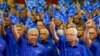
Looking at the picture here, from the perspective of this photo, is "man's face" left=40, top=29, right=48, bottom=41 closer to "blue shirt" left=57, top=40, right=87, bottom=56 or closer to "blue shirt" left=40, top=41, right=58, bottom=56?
"blue shirt" left=40, top=41, right=58, bottom=56

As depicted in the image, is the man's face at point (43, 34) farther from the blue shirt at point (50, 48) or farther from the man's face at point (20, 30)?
the man's face at point (20, 30)

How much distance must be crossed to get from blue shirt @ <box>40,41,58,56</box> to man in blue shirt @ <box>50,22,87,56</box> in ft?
0.16

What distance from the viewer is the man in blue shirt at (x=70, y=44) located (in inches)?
122

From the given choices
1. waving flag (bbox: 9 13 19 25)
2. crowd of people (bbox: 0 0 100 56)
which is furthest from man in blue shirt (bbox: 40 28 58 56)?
waving flag (bbox: 9 13 19 25)

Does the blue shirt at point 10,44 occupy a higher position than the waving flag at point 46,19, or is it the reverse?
the waving flag at point 46,19

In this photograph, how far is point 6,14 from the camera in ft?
10.1

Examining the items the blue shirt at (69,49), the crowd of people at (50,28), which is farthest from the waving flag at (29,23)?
the blue shirt at (69,49)

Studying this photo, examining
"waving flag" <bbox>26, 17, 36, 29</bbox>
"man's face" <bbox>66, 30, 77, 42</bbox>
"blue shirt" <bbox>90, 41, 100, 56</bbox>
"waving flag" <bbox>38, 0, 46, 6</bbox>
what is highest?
"waving flag" <bbox>38, 0, 46, 6</bbox>

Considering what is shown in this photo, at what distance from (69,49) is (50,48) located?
187mm

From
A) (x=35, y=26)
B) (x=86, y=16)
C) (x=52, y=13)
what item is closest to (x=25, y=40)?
(x=35, y=26)

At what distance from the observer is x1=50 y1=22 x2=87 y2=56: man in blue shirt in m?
3.10

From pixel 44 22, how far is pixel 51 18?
80 millimetres

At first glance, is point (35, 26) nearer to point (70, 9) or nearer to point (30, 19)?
point (30, 19)

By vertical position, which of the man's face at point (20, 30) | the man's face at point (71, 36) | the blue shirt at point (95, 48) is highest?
the man's face at point (20, 30)
